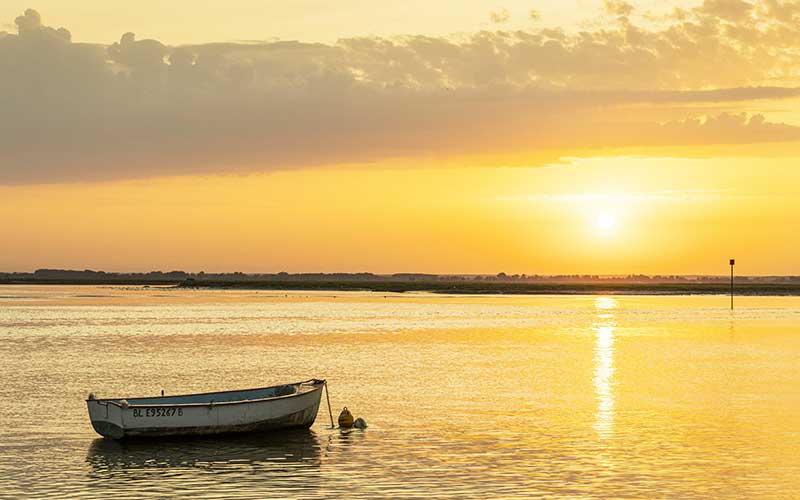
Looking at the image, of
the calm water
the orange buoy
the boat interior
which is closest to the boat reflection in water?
the calm water

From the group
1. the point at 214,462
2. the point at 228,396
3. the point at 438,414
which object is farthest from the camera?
the point at 438,414

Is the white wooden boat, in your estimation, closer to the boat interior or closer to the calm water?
Answer: the boat interior

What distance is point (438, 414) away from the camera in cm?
3959

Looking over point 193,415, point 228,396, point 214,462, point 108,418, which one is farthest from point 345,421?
Answer: point 108,418

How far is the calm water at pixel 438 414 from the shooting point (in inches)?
1085

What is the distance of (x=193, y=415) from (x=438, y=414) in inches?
395

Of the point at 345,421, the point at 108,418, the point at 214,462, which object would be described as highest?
the point at 108,418

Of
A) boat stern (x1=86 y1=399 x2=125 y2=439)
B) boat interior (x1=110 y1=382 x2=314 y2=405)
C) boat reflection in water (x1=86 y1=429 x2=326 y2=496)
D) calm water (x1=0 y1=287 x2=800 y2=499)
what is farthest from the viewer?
boat interior (x1=110 y1=382 x2=314 y2=405)

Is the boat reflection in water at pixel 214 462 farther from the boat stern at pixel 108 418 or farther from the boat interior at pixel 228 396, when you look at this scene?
the boat interior at pixel 228 396

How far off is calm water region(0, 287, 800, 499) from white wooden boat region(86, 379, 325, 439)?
51 centimetres

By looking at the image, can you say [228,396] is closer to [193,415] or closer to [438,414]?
[193,415]

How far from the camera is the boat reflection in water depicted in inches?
1090

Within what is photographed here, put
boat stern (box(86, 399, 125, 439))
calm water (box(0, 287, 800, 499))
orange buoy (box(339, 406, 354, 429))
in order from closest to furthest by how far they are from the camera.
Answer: calm water (box(0, 287, 800, 499)) < boat stern (box(86, 399, 125, 439)) < orange buoy (box(339, 406, 354, 429))

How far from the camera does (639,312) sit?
441 feet
